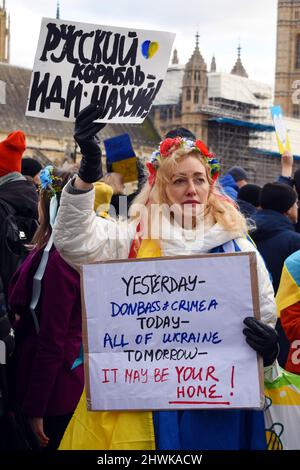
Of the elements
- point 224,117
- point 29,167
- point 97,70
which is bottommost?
point 224,117

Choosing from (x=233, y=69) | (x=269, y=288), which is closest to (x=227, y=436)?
(x=269, y=288)

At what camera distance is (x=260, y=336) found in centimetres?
348

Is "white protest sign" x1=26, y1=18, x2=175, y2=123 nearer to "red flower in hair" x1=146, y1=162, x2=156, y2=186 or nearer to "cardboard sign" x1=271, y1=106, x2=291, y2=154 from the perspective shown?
"red flower in hair" x1=146, y1=162, x2=156, y2=186

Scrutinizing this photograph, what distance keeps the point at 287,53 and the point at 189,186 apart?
241ft

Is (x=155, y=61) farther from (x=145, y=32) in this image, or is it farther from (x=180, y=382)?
(x=180, y=382)

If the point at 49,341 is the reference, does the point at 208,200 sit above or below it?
above

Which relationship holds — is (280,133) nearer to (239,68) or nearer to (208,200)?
(208,200)

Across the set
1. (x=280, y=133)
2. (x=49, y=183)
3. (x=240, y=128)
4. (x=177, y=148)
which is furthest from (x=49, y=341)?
(x=240, y=128)

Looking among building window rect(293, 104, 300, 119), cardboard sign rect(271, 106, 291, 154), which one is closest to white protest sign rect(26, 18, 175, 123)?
cardboard sign rect(271, 106, 291, 154)

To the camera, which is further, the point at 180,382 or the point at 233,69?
the point at 233,69

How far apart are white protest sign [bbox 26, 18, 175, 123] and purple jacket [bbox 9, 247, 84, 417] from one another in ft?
2.35

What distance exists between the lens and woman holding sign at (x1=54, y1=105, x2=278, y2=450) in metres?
3.50

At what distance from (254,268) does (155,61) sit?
1.20 metres

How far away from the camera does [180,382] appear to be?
140 inches
